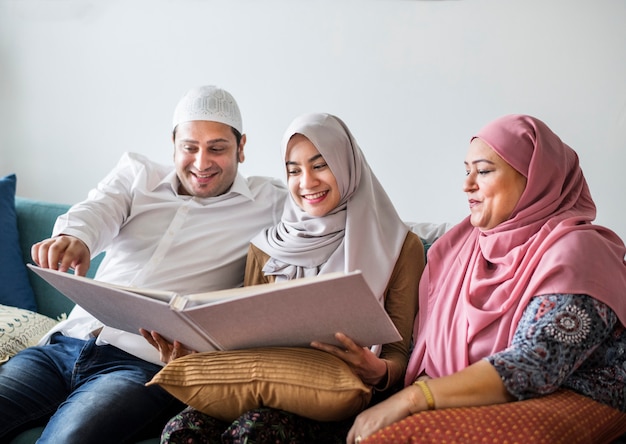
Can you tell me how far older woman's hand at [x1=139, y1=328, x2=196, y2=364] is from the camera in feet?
5.67

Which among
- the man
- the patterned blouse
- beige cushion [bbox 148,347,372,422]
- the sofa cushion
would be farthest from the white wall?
beige cushion [bbox 148,347,372,422]

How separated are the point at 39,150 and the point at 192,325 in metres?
2.28

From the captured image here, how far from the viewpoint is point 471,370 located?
1.47 m

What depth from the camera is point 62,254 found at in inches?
74.9

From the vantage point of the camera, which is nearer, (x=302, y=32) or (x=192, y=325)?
(x=192, y=325)

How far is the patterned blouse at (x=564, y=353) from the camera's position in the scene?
1.44 meters

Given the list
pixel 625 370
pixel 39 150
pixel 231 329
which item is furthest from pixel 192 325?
pixel 39 150

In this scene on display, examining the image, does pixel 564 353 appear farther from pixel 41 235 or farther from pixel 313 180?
pixel 41 235

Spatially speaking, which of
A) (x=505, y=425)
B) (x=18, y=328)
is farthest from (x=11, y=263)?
(x=505, y=425)

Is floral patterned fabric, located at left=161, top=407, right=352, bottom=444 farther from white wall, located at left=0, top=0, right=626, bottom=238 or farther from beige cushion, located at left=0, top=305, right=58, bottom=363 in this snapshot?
white wall, located at left=0, top=0, right=626, bottom=238

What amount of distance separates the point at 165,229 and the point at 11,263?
75cm

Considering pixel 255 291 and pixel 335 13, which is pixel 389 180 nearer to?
pixel 335 13

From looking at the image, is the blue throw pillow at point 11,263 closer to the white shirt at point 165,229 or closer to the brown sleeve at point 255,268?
the white shirt at point 165,229

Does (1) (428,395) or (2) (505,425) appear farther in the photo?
(1) (428,395)
